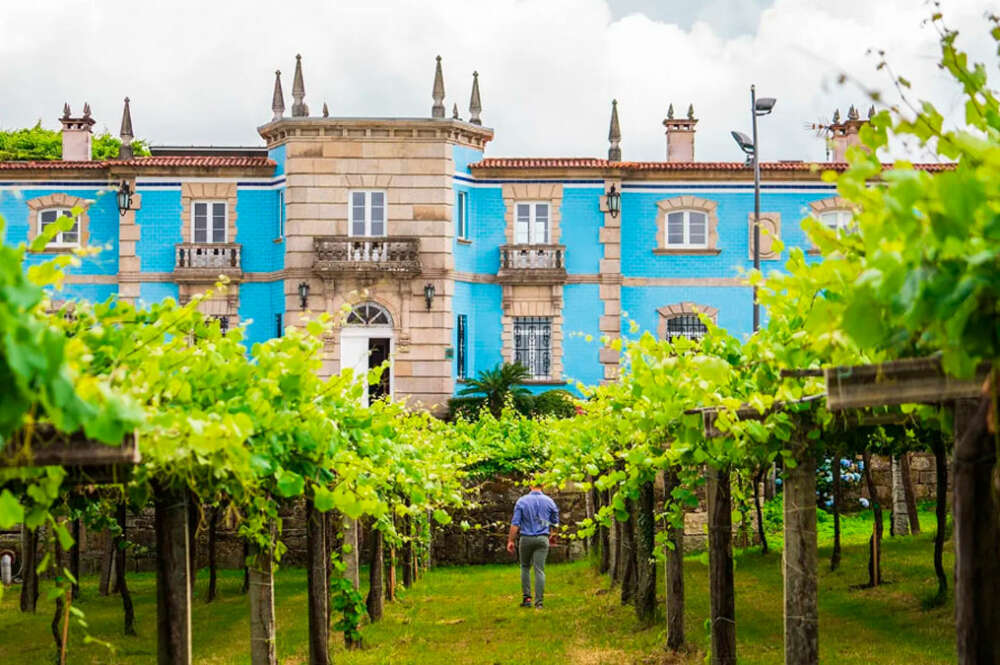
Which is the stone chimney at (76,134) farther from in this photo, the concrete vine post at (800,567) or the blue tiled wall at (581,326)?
the concrete vine post at (800,567)

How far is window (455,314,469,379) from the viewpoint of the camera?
3684 centimetres

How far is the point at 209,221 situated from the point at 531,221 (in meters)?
8.35

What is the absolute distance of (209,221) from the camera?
37.3 metres

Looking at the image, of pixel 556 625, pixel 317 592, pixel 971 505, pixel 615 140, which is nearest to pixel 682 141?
pixel 615 140

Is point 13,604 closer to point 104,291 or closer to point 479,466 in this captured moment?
point 479,466

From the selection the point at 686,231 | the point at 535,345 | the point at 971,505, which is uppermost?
the point at 686,231

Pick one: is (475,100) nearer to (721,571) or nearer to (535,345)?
(535,345)

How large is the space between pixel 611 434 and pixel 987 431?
1300cm

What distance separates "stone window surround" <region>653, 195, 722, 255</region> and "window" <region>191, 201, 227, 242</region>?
11.3 metres

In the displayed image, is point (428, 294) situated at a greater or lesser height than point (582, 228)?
lesser

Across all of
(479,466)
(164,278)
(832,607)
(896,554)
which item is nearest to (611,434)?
(832,607)

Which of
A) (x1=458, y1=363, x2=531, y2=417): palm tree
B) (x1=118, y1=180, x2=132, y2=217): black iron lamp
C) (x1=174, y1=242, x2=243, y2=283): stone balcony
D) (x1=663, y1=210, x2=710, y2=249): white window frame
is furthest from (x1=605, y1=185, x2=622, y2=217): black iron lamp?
(x1=118, y1=180, x2=132, y2=217): black iron lamp

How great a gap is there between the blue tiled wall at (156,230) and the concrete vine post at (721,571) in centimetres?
2729

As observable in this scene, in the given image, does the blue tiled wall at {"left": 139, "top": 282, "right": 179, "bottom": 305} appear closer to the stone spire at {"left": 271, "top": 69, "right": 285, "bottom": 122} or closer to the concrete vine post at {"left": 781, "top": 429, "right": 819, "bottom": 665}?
the stone spire at {"left": 271, "top": 69, "right": 285, "bottom": 122}
